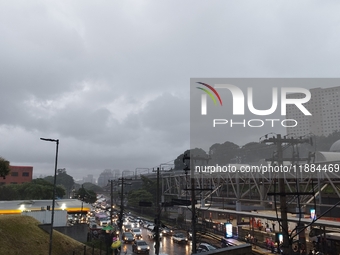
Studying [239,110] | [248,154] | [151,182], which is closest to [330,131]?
[248,154]

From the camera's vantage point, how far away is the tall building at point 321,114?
132625mm

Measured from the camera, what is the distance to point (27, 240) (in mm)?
26234

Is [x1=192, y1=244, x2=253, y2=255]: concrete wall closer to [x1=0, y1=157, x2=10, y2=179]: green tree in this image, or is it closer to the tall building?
[x1=0, y1=157, x2=10, y2=179]: green tree

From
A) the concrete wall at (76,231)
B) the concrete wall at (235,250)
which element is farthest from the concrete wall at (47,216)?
the concrete wall at (235,250)

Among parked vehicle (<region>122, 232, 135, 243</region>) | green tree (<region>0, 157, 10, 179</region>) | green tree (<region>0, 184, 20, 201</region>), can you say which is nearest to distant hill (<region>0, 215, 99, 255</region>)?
green tree (<region>0, 157, 10, 179</region>)

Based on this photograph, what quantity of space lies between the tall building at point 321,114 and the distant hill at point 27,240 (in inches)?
4711

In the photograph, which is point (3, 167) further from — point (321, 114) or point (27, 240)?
point (321, 114)

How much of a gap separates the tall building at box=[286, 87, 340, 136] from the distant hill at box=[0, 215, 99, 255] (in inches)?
4711

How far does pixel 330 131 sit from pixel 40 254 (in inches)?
5779

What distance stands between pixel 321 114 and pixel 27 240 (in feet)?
466

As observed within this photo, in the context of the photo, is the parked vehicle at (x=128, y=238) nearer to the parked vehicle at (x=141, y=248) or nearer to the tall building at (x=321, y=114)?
the parked vehicle at (x=141, y=248)

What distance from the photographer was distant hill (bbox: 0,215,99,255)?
24.2m

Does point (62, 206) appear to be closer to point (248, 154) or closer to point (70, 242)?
point (70, 242)

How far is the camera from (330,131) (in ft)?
472
